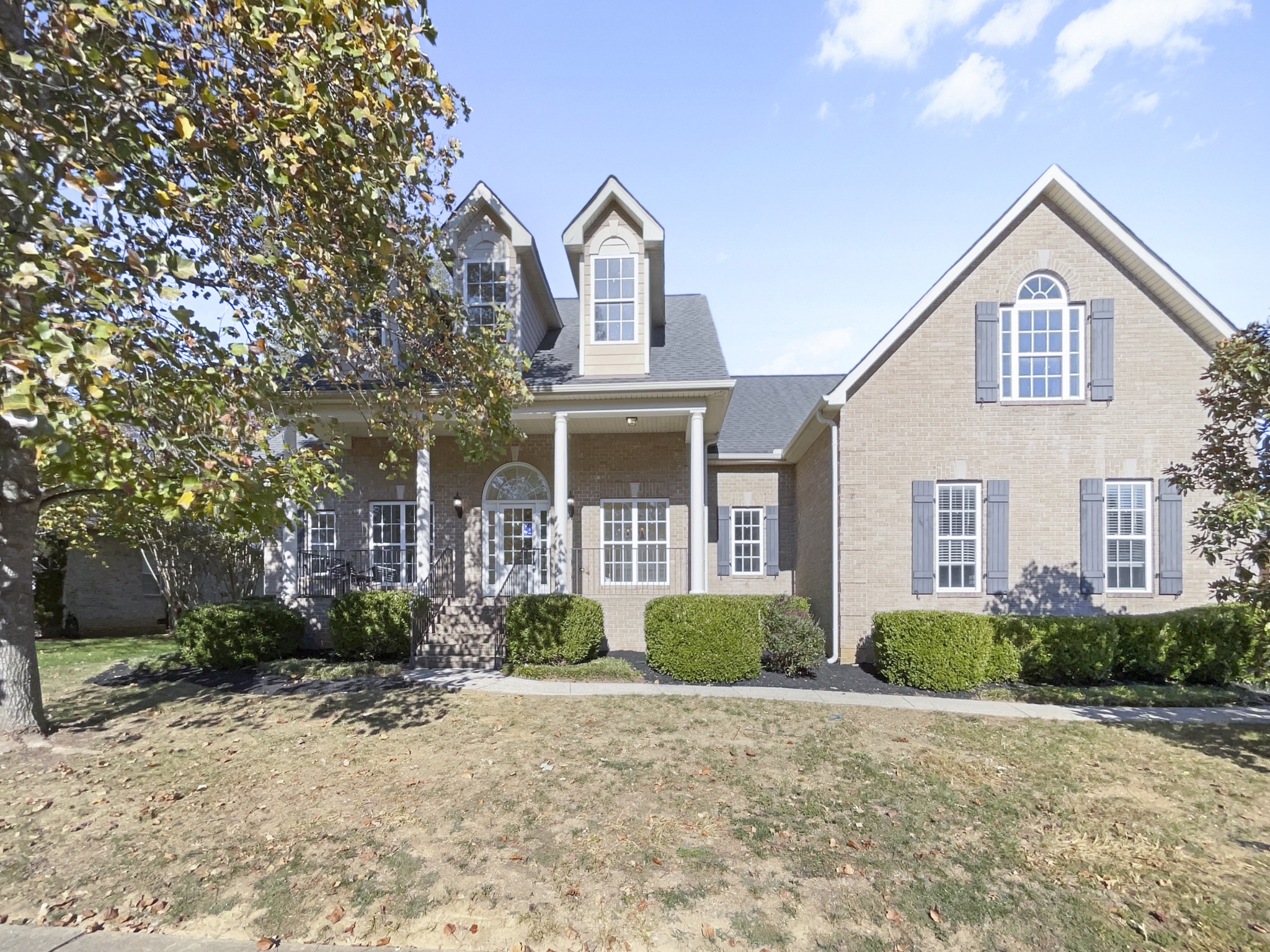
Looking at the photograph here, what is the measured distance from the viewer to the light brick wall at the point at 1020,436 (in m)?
10.9

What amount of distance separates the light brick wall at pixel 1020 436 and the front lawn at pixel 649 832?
148 inches

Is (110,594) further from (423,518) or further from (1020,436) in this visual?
(1020,436)

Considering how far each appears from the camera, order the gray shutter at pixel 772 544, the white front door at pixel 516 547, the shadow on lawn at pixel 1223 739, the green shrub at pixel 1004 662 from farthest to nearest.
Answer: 1. the gray shutter at pixel 772 544
2. the white front door at pixel 516 547
3. the green shrub at pixel 1004 662
4. the shadow on lawn at pixel 1223 739

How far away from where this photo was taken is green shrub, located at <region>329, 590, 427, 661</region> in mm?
10930

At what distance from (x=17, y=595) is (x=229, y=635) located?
4408 mm

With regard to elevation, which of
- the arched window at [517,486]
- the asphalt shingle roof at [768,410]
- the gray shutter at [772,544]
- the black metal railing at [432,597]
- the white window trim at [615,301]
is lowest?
the black metal railing at [432,597]

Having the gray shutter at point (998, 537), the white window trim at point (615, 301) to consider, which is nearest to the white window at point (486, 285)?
the white window trim at point (615, 301)

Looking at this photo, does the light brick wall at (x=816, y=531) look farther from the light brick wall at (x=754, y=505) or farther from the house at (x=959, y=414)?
the light brick wall at (x=754, y=505)

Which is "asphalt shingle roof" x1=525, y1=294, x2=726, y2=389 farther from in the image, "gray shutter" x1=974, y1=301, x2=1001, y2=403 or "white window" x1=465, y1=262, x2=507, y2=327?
"gray shutter" x1=974, y1=301, x2=1001, y2=403

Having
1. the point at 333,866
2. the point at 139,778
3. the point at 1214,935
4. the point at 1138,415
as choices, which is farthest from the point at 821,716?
the point at 1138,415

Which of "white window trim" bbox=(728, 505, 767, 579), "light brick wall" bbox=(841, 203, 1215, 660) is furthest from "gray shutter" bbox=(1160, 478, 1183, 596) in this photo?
"white window trim" bbox=(728, 505, 767, 579)

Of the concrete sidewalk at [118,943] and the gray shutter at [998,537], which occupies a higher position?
the gray shutter at [998,537]

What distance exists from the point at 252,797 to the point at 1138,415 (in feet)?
43.9

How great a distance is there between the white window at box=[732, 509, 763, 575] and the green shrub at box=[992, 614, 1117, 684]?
230 inches
